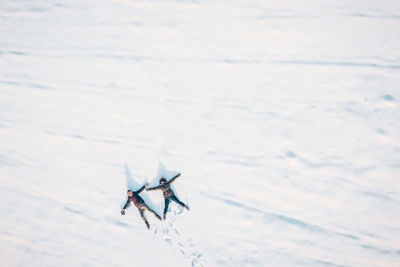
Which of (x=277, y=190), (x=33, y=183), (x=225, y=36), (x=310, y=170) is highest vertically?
(x=225, y=36)

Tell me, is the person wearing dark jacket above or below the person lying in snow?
below

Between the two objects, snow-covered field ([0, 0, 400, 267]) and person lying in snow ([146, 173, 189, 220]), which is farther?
person lying in snow ([146, 173, 189, 220])

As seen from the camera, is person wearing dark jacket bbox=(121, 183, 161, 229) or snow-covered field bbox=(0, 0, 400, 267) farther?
person wearing dark jacket bbox=(121, 183, 161, 229)

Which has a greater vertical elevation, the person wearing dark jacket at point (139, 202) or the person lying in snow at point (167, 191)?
the person lying in snow at point (167, 191)

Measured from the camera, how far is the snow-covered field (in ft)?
11.8

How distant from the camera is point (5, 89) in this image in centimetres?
427

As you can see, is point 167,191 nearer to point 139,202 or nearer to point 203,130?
point 139,202

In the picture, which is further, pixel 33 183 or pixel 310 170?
pixel 33 183

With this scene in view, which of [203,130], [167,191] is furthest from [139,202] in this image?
[203,130]

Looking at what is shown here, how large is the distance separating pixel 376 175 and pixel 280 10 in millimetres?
3293

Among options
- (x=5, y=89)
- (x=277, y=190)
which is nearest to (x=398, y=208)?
(x=277, y=190)

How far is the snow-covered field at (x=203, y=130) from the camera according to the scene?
3.61 metres

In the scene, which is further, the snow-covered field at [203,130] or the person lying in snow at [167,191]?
the person lying in snow at [167,191]

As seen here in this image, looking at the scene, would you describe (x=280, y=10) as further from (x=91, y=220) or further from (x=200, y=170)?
(x=91, y=220)
